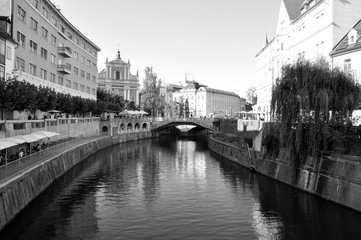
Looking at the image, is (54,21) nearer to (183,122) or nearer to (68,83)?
(68,83)

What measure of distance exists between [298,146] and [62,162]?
2494 cm

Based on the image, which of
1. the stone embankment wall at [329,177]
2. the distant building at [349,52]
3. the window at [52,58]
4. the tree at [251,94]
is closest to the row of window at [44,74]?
the window at [52,58]

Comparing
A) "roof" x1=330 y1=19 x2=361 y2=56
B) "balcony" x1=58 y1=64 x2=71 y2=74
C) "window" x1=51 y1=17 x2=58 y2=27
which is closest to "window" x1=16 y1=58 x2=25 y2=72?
"balcony" x1=58 y1=64 x2=71 y2=74

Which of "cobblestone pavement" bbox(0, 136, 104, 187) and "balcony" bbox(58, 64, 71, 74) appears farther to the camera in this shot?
"balcony" bbox(58, 64, 71, 74)

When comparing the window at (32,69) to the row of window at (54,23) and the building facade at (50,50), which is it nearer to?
the building facade at (50,50)

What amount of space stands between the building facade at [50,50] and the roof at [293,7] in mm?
43956

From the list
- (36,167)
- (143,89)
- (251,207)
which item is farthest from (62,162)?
(143,89)

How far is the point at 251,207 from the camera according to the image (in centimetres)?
2805

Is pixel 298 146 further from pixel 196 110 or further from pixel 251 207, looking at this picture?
pixel 196 110

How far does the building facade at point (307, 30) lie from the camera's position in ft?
161

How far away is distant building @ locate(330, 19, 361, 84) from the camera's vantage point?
4200cm

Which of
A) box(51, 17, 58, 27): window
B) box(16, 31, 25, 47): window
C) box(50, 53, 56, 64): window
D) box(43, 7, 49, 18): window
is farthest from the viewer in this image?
box(51, 17, 58, 27): window

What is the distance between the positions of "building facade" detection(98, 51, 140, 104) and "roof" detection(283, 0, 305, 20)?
3351 inches

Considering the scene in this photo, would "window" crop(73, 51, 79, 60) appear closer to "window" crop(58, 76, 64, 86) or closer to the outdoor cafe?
"window" crop(58, 76, 64, 86)
